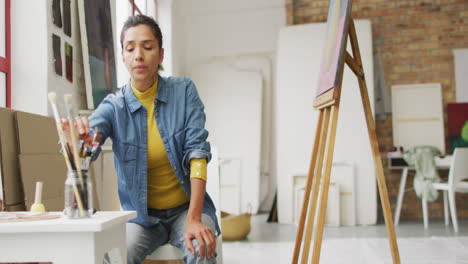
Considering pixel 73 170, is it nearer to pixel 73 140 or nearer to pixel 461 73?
pixel 73 140

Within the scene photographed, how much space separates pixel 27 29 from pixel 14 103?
15.0 inches

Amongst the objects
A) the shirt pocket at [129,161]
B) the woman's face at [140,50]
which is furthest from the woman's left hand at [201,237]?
the woman's face at [140,50]

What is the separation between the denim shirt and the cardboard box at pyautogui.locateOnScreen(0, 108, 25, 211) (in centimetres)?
31

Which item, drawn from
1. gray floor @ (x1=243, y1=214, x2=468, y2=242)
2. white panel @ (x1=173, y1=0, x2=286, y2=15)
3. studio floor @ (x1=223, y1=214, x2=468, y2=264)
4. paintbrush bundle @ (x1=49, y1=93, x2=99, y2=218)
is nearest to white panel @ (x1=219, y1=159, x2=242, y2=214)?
gray floor @ (x1=243, y1=214, x2=468, y2=242)

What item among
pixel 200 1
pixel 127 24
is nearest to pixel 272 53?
pixel 200 1

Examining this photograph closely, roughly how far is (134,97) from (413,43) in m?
4.93

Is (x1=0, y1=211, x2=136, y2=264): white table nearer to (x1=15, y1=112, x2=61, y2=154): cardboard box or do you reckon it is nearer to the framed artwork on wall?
(x1=15, y1=112, x2=61, y2=154): cardboard box

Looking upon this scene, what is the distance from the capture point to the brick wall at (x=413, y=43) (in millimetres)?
5719

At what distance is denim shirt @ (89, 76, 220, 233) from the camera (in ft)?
5.36

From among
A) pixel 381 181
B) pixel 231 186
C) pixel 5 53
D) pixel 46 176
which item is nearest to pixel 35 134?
pixel 46 176

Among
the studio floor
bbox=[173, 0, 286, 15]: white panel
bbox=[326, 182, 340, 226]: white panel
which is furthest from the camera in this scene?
bbox=[173, 0, 286, 15]: white panel

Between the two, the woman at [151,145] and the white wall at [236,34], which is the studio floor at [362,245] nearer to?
the white wall at [236,34]

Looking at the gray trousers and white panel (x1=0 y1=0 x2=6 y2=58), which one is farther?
white panel (x1=0 y1=0 x2=6 y2=58)

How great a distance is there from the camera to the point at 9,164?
1.65 meters
